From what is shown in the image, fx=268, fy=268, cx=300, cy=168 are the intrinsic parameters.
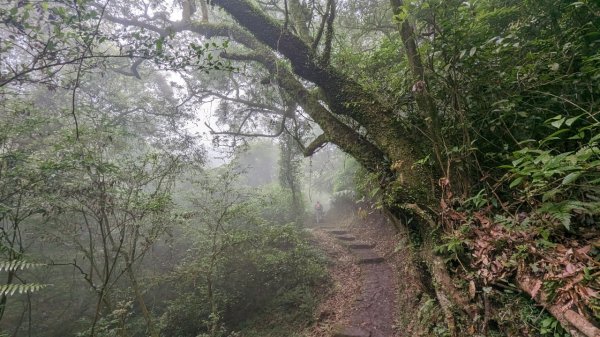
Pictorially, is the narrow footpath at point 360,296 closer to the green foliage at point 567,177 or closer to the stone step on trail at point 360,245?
the stone step on trail at point 360,245

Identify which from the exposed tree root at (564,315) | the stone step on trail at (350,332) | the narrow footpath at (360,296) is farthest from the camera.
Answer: the narrow footpath at (360,296)

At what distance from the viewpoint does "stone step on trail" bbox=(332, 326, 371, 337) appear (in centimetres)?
525

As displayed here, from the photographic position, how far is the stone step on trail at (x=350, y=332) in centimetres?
525

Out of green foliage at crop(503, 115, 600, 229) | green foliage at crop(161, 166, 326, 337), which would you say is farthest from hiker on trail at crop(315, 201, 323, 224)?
green foliage at crop(503, 115, 600, 229)

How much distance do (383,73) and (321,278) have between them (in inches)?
230

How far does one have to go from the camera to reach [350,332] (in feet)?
17.6

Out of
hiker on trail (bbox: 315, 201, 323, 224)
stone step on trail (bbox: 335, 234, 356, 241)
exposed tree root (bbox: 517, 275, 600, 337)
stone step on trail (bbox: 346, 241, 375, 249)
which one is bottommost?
stone step on trail (bbox: 346, 241, 375, 249)

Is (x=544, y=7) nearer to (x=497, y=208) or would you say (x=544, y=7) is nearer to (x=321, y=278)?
(x=497, y=208)

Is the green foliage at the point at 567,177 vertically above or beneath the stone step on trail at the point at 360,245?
above

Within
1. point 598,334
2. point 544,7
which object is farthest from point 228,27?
point 598,334

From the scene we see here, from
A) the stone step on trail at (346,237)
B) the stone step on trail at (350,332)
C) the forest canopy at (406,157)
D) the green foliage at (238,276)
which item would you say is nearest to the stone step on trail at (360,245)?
the stone step on trail at (346,237)

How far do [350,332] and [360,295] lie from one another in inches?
54.4

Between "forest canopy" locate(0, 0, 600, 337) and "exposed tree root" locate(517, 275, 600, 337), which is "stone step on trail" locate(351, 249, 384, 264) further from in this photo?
"exposed tree root" locate(517, 275, 600, 337)

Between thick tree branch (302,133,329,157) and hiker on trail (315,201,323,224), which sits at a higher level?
thick tree branch (302,133,329,157)
